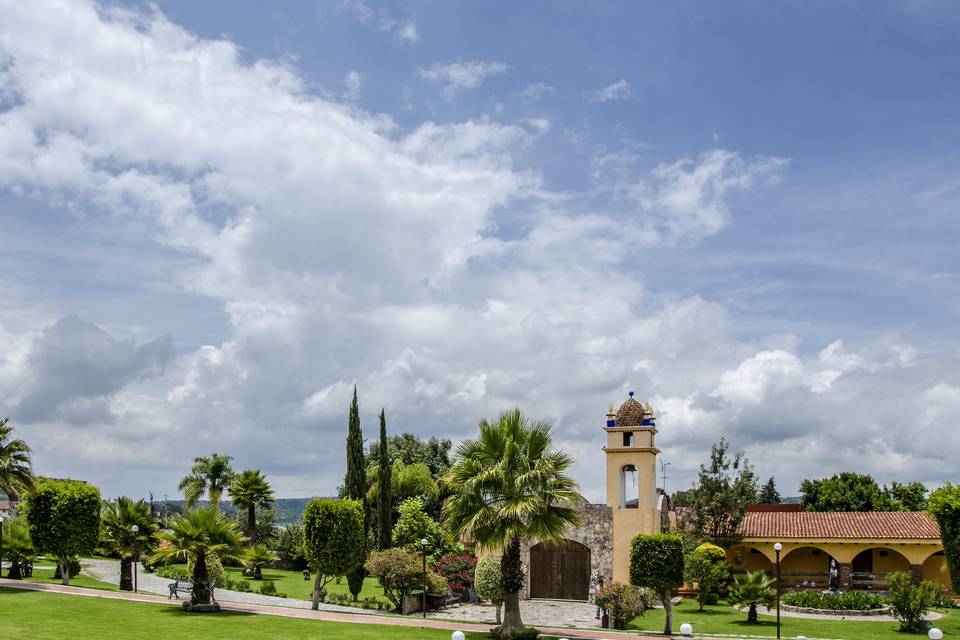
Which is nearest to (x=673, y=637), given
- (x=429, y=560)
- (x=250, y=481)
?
(x=429, y=560)

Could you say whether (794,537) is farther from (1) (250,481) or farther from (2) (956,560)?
(1) (250,481)

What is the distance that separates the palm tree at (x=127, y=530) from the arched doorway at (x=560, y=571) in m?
18.1

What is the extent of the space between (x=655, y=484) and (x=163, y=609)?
2303cm

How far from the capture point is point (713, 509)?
1689 inches

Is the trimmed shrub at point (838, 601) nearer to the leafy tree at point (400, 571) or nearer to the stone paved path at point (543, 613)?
the stone paved path at point (543, 613)

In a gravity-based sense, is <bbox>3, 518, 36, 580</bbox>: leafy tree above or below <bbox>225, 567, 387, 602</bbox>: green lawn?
above

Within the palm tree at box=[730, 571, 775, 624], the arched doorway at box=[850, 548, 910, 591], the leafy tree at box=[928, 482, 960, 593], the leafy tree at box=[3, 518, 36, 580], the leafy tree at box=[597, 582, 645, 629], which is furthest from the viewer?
the arched doorway at box=[850, 548, 910, 591]

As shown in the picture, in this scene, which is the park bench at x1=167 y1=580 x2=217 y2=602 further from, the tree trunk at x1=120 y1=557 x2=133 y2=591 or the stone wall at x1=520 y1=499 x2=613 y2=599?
the stone wall at x1=520 y1=499 x2=613 y2=599

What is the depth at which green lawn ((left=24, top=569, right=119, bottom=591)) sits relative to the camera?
35.2 metres

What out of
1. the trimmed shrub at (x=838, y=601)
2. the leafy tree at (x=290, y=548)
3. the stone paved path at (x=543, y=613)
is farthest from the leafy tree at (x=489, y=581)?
the leafy tree at (x=290, y=548)

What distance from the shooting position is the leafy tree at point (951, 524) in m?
27.5

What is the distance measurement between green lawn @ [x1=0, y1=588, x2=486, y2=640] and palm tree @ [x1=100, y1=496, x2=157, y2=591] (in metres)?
5.64

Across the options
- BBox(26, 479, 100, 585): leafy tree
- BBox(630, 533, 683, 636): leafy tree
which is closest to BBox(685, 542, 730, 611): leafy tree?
BBox(630, 533, 683, 636): leafy tree

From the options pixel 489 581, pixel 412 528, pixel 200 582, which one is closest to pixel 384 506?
pixel 412 528
